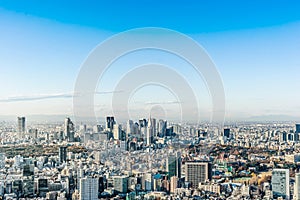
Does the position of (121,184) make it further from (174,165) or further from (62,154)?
(62,154)

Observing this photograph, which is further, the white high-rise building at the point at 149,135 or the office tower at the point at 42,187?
the white high-rise building at the point at 149,135

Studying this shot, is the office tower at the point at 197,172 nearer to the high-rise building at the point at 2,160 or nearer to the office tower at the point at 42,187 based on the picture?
the office tower at the point at 42,187

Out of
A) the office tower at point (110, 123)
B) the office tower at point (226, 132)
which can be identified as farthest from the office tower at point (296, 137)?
the office tower at point (110, 123)

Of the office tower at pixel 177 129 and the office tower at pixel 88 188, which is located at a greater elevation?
the office tower at pixel 177 129

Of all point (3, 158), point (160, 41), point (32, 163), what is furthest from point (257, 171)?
point (3, 158)

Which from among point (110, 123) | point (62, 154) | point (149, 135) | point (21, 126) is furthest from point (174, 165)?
point (21, 126)

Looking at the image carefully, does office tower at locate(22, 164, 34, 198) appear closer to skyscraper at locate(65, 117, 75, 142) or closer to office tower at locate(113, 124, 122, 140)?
skyscraper at locate(65, 117, 75, 142)

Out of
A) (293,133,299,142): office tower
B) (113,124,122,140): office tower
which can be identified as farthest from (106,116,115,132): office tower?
(293,133,299,142): office tower

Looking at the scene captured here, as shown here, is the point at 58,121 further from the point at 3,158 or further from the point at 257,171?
the point at 257,171
